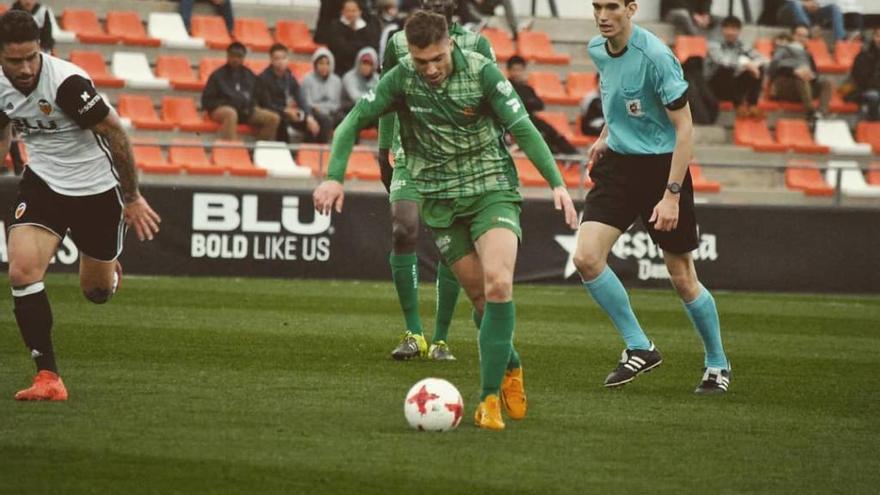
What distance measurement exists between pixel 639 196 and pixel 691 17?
16221 mm

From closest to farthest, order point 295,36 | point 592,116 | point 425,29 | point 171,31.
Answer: point 425,29
point 592,116
point 171,31
point 295,36

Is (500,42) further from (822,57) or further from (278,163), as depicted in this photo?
(278,163)

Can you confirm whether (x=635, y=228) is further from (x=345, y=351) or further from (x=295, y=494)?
(x=295, y=494)

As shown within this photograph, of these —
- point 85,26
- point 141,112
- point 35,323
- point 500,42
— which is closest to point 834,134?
point 500,42

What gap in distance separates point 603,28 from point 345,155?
1.87 meters

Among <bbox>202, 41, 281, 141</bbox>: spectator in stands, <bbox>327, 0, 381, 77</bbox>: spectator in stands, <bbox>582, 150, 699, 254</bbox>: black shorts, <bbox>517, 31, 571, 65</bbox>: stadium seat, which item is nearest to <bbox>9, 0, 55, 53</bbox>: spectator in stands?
<bbox>202, 41, 281, 141</bbox>: spectator in stands

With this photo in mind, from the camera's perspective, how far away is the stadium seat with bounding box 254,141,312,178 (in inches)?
719

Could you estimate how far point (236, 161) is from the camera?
19.0 metres

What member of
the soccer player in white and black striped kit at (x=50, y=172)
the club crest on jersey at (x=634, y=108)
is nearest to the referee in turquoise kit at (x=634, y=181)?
the club crest on jersey at (x=634, y=108)

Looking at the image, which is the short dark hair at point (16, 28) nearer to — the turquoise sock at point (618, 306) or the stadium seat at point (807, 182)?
the turquoise sock at point (618, 306)

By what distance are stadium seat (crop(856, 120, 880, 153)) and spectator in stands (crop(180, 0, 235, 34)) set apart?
9770 millimetres

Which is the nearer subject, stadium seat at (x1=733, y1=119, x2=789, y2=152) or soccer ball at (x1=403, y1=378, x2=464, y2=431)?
soccer ball at (x1=403, y1=378, x2=464, y2=431)

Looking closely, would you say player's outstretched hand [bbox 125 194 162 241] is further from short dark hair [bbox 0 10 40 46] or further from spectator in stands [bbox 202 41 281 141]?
spectator in stands [bbox 202 41 281 141]

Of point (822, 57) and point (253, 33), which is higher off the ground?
point (253, 33)
